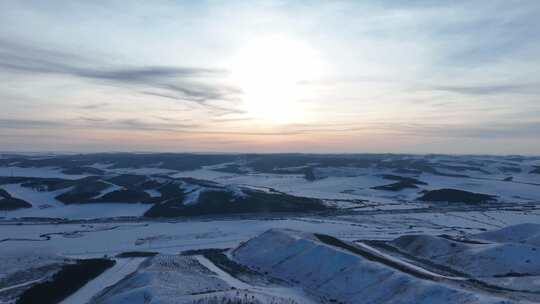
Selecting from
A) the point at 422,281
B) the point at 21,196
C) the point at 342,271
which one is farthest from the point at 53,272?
the point at 21,196

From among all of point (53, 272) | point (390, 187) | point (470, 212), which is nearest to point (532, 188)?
point (390, 187)

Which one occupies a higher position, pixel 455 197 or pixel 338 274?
pixel 338 274

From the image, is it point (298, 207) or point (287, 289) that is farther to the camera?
point (298, 207)

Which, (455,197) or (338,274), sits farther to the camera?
(455,197)

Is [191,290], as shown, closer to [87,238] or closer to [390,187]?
[87,238]

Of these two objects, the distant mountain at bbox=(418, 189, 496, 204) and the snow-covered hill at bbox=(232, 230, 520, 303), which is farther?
the distant mountain at bbox=(418, 189, 496, 204)

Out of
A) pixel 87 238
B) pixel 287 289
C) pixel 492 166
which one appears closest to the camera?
pixel 287 289

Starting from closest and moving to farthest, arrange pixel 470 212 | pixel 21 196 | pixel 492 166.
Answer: pixel 470 212 < pixel 21 196 < pixel 492 166

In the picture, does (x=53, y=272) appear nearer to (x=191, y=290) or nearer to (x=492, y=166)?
(x=191, y=290)

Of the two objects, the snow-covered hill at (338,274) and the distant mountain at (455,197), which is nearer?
the snow-covered hill at (338,274)
